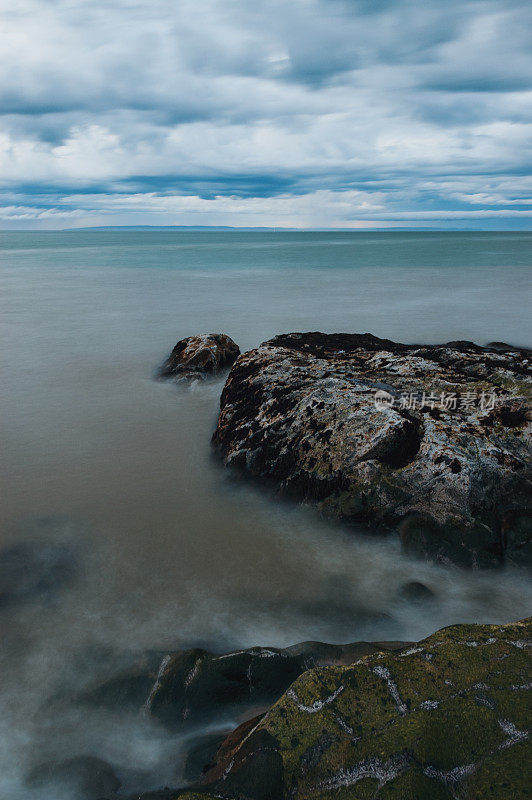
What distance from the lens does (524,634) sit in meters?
3.30

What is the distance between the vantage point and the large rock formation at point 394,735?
7.96 feet

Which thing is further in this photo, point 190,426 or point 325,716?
point 190,426

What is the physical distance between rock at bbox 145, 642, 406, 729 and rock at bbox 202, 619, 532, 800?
48cm

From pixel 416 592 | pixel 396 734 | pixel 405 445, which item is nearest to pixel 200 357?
pixel 405 445

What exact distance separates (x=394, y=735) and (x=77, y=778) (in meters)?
2.15

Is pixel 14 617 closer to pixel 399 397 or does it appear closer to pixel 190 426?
pixel 190 426

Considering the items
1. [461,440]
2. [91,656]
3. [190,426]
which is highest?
[461,440]

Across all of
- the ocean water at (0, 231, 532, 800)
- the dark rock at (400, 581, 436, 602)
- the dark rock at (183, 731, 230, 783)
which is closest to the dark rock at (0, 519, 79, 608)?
the ocean water at (0, 231, 532, 800)

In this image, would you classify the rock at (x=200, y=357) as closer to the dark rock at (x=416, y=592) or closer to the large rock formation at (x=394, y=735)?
the dark rock at (x=416, y=592)

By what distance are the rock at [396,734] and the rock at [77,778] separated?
81cm

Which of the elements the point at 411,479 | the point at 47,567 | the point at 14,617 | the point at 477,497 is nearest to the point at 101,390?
the point at 47,567

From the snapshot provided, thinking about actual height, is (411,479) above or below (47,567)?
above

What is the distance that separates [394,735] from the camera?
2.63 metres

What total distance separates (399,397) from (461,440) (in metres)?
1.26
